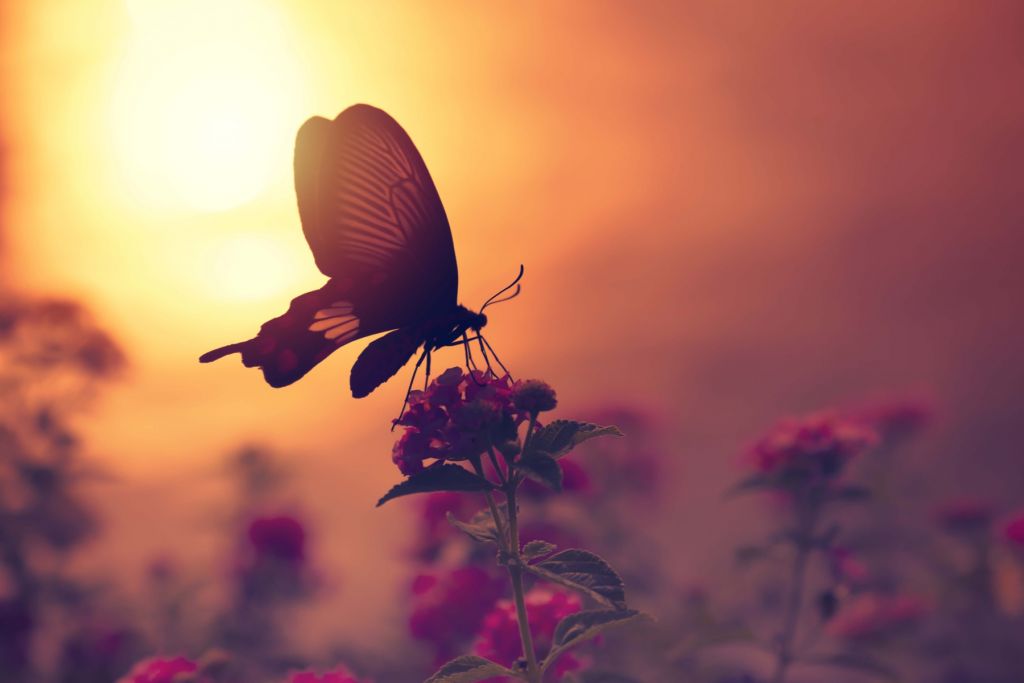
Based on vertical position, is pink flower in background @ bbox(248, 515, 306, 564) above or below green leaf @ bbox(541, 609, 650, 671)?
above

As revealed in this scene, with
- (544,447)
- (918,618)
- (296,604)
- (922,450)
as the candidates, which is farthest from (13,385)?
(922,450)

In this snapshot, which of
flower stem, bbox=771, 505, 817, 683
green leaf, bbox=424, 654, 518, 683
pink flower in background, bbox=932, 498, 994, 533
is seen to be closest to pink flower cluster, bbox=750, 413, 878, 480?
flower stem, bbox=771, 505, 817, 683

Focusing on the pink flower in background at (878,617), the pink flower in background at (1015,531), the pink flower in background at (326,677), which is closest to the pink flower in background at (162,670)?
the pink flower in background at (326,677)

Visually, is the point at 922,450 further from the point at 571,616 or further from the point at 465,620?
the point at 571,616

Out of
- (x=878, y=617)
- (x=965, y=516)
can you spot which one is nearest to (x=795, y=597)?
(x=878, y=617)

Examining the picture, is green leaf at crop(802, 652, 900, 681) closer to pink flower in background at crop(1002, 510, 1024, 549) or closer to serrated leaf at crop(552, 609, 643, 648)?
serrated leaf at crop(552, 609, 643, 648)

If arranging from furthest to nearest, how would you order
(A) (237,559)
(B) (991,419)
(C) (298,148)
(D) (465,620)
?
(B) (991,419) → (A) (237,559) → (D) (465,620) → (C) (298,148)
